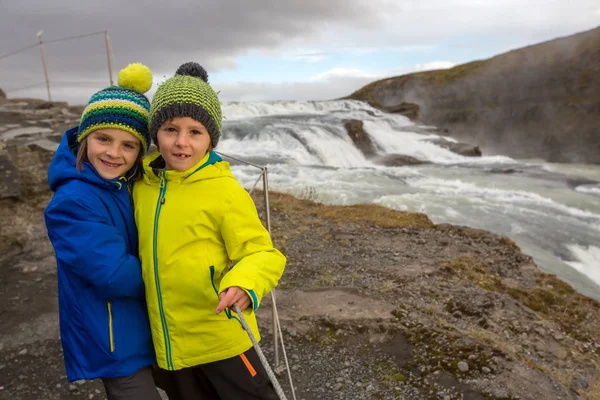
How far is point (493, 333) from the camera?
4719 millimetres

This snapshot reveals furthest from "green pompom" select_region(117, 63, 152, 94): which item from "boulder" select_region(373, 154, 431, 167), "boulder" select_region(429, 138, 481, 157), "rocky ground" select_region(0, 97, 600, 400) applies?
"boulder" select_region(429, 138, 481, 157)

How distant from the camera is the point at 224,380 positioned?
206 centimetres

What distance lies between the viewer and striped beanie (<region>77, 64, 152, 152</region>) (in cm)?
193

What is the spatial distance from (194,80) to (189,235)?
75 cm

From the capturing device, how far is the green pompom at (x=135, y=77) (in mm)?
2124

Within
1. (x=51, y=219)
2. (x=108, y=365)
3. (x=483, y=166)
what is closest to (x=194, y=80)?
(x=51, y=219)

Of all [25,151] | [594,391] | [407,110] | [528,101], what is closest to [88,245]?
[594,391]

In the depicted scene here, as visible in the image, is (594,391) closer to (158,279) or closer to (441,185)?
(158,279)

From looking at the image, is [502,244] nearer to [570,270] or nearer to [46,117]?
[570,270]

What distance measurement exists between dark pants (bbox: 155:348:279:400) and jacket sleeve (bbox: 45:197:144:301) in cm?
58

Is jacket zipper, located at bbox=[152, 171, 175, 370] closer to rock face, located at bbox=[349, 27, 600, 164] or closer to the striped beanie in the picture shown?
the striped beanie

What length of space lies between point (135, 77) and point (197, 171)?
0.65m

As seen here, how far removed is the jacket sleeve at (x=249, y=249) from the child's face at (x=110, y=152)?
1.86 feet

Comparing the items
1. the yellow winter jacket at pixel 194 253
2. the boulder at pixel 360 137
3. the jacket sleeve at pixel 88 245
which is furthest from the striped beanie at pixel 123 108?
the boulder at pixel 360 137
